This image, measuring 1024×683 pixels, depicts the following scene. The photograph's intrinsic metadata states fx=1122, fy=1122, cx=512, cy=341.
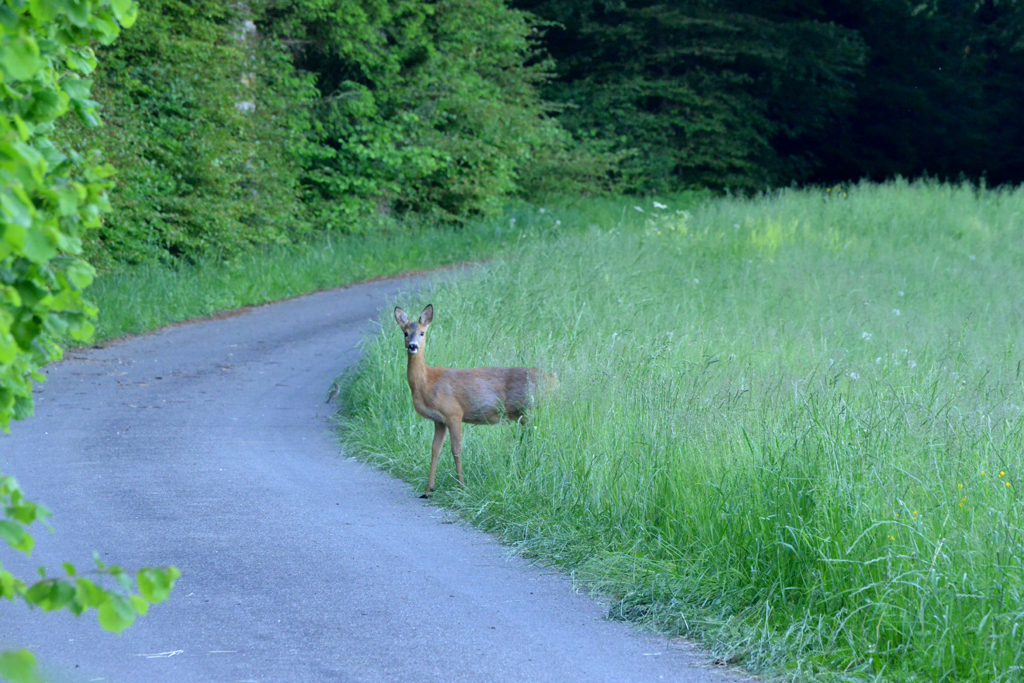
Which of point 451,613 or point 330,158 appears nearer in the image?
point 451,613

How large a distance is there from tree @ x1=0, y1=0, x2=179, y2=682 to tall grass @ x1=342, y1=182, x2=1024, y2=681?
320cm

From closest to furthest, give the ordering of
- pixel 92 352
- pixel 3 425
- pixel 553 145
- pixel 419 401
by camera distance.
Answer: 1. pixel 3 425
2. pixel 419 401
3. pixel 92 352
4. pixel 553 145

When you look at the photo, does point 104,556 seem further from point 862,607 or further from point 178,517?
point 862,607

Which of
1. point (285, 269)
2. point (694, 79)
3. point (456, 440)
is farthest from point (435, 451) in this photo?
point (694, 79)

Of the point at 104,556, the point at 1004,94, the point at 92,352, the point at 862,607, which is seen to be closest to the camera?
the point at 862,607

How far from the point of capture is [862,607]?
4.81 metres

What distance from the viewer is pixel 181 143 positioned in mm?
19656

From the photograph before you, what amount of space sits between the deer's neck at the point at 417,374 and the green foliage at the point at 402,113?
1718 centimetres

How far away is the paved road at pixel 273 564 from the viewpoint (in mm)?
5004

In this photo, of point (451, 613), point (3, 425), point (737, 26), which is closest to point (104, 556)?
point (451, 613)

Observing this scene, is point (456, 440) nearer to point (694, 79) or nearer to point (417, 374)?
point (417, 374)

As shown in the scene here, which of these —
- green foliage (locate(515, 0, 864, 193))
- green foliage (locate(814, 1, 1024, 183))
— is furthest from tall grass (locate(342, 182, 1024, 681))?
green foliage (locate(814, 1, 1024, 183))

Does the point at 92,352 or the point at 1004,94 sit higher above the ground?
the point at 1004,94

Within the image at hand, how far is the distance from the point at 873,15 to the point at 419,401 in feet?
114
